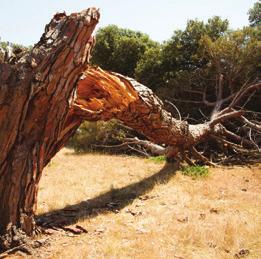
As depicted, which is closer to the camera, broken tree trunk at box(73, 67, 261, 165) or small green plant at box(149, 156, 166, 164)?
broken tree trunk at box(73, 67, 261, 165)

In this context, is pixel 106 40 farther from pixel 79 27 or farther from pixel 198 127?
pixel 79 27

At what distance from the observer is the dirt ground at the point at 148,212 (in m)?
4.40

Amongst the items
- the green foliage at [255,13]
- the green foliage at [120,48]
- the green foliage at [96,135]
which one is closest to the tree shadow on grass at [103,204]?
the green foliage at [96,135]

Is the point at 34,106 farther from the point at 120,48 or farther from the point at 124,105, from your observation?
the point at 120,48

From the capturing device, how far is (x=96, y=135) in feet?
40.5

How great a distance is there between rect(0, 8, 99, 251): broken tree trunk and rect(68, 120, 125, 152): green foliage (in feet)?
22.2

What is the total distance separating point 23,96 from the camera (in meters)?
4.09

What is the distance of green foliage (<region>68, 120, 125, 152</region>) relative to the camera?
11.7m

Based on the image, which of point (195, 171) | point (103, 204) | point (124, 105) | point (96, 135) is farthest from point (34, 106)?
→ point (96, 135)

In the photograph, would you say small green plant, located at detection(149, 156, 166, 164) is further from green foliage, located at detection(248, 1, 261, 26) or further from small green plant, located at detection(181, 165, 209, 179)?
green foliage, located at detection(248, 1, 261, 26)

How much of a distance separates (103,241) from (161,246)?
77 centimetres

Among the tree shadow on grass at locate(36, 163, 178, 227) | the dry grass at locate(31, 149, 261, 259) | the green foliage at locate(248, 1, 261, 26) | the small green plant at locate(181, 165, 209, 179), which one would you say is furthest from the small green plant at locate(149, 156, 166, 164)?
the green foliage at locate(248, 1, 261, 26)

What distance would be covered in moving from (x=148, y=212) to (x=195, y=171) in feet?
9.20

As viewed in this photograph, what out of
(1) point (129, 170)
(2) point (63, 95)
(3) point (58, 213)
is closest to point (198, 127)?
(1) point (129, 170)
